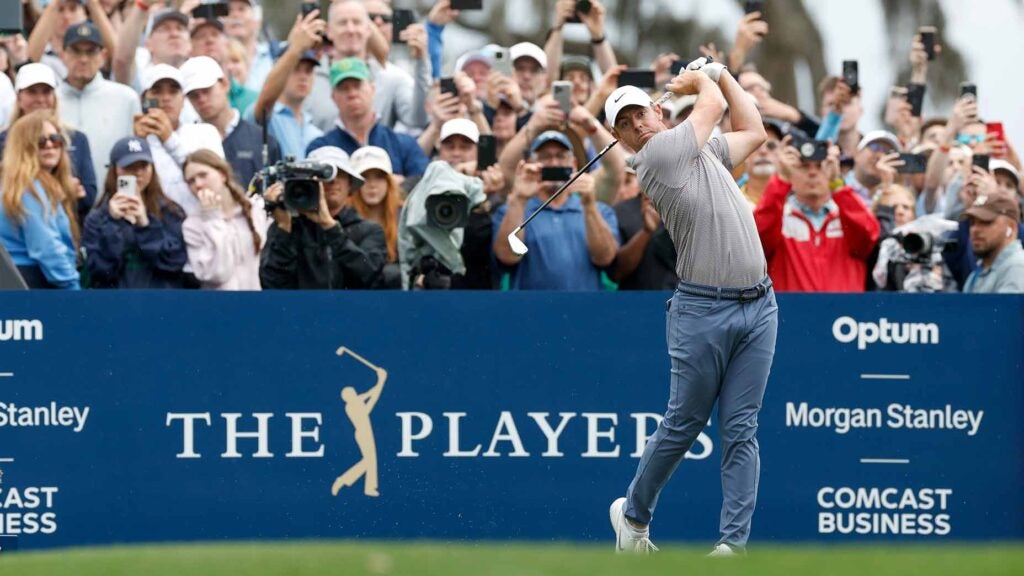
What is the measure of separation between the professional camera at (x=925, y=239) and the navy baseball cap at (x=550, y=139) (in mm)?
1868

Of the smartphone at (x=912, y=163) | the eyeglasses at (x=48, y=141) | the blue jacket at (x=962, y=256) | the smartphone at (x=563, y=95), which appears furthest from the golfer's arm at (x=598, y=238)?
the eyeglasses at (x=48, y=141)

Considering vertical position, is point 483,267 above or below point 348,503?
above

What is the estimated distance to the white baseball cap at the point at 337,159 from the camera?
10.1 metres

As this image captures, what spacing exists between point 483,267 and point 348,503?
1.63 metres

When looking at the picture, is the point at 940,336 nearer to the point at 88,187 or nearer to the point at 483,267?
the point at 483,267

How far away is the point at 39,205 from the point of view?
33.0ft

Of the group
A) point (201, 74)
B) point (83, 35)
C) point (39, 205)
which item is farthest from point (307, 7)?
point (39, 205)

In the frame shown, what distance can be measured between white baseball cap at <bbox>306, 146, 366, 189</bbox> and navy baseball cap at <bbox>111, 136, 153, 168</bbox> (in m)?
0.86

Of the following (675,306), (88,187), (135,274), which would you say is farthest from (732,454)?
(88,187)

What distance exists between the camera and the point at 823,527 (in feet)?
31.7

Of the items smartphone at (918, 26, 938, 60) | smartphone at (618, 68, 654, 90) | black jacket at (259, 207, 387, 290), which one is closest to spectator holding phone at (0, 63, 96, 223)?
black jacket at (259, 207, 387, 290)

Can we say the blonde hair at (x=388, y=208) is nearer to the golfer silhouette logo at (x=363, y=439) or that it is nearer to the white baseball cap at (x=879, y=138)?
the golfer silhouette logo at (x=363, y=439)

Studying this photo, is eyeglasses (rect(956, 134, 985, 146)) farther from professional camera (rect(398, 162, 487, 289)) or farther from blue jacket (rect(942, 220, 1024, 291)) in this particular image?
professional camera (rect(398, 162, 487, 289))

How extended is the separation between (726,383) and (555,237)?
2.38 meters
